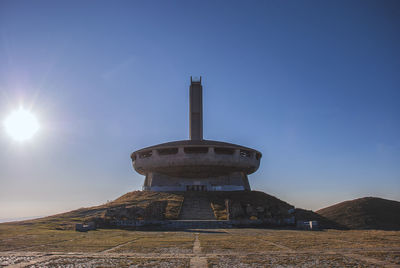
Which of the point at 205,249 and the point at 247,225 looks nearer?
the point at 205,249

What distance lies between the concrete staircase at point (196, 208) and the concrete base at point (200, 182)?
24.1ft

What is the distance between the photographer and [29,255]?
687cm

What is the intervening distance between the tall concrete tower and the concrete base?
6.15m

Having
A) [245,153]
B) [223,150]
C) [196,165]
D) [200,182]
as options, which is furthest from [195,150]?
[245,153]

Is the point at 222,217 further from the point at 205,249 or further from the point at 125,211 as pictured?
the point at 205,249

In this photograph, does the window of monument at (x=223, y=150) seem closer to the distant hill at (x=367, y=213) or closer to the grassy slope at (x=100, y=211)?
the grassy slope at (x=100, y=211)

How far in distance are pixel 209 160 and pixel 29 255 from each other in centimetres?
2818

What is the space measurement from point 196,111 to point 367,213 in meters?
25.0

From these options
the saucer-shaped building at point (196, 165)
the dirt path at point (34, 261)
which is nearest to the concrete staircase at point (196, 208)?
the saucer-shaped building at point (196, 165)

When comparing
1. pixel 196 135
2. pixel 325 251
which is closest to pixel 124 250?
pixel 325 251

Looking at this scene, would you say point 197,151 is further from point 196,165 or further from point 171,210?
point 171,210

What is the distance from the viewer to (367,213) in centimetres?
3497

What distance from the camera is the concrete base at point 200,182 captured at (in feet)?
122

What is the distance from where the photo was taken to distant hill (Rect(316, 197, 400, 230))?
104 ft
